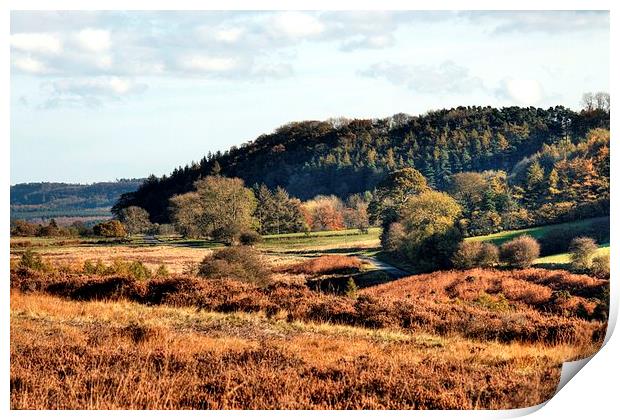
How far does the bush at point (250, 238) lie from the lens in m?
11.4

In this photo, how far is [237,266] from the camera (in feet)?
36.8

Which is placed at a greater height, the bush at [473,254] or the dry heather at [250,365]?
the bush at [473,254]

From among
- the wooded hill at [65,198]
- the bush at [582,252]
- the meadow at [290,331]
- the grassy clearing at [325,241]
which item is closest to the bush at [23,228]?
the wooded hill at [65,198]

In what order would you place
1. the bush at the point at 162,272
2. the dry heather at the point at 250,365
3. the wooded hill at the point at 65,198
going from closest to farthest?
the dry heather at the point at 250,365 < the wooded hill at the point at 65,198 < the bush at the point at 162,272

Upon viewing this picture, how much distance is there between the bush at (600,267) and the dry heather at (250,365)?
1.16 m

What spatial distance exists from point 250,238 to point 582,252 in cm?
395

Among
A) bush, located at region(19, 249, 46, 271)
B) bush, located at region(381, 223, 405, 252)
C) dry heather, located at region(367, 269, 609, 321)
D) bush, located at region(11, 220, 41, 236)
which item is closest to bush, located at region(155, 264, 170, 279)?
bush, located at region(19, 249, 46, 271)

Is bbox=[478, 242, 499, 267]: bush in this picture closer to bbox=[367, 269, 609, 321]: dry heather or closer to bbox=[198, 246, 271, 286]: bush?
bbox=[367, 269, 609, 321]: dry heather

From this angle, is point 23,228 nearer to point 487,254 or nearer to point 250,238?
point 250,238

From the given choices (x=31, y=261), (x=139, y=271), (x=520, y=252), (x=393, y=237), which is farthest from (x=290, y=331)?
(x=31, y=261)

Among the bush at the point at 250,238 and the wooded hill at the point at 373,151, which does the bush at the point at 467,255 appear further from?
the bush at the point at 250,238
